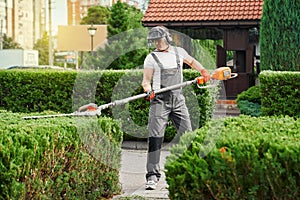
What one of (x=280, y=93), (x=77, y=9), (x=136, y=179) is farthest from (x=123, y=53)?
(x=77, y=9)

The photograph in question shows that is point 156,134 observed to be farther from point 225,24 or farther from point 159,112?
point 225,24

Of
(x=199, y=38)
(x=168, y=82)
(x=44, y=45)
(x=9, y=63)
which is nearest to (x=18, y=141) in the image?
(x=168, y=82)

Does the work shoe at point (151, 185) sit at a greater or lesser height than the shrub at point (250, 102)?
Answer: lesser

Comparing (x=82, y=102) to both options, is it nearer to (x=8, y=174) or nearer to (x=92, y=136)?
(x=92, y=136)

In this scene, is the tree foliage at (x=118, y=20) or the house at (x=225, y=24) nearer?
the house at (x=225, y=24)

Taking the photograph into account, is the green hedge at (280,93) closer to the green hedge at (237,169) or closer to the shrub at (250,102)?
the shrub at (250,102)

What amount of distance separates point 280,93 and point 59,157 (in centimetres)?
620

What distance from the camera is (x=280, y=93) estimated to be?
37.6ft

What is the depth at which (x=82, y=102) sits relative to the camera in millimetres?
12797

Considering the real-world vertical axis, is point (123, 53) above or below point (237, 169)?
above

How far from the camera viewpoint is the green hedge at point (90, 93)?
1220 centimetres

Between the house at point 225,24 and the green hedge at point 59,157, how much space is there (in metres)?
13.7

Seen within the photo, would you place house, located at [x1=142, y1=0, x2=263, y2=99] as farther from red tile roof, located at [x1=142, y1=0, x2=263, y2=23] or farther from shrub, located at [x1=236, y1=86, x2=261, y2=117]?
shrub, located at [x1=236, y1=86, x2=261, y2=117]

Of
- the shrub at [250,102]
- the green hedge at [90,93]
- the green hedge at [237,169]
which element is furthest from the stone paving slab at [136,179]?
the shrub at [250,102]
